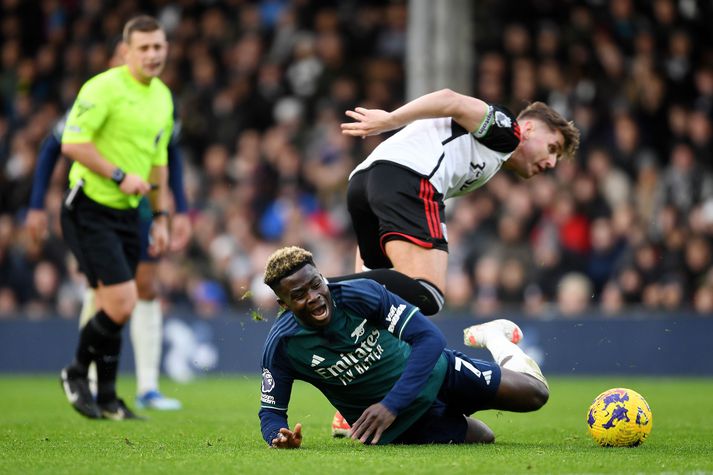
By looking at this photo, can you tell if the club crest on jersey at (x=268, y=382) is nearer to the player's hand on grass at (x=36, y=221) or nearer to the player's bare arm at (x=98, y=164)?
the player's bare arm at (x=98, y=164)

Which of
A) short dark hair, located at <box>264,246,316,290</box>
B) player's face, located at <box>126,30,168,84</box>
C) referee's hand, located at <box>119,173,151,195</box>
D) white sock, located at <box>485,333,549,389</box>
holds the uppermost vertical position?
player's face, located at <box>126,30,168,84</box>

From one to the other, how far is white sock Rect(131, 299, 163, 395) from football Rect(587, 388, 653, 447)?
428 centimetres

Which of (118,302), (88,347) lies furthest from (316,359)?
(88,347)

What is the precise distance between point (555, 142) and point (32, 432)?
3.56m

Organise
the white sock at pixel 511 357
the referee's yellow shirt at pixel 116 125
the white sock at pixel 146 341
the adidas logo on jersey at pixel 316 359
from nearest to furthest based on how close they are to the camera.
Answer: the adidas logo on jersey at pixel 316 359, the white sock at pixel 511 357, the referee's yellow shirt at pixel 116 125, the white sock at pixel 146 341

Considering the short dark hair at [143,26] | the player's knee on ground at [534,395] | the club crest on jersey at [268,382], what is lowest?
the player's knee on ground at [534,395]

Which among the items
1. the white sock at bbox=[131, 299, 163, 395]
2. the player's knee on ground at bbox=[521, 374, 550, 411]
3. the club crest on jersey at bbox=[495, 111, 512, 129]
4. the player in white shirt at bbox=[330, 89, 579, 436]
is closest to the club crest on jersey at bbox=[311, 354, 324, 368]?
the player in white shirt at bbox=[330, 89, 579, 436]

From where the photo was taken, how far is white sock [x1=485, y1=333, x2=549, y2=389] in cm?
638

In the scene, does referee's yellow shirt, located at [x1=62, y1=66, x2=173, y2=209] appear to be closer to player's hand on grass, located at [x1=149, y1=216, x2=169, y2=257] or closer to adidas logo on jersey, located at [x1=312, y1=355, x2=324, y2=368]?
player's hand on grass, located at [x1=149, y1=216, x2=169, y2=257]

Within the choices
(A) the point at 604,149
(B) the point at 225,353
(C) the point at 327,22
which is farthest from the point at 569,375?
(C) the point at 327,22

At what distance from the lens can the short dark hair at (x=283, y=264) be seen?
5559 mm

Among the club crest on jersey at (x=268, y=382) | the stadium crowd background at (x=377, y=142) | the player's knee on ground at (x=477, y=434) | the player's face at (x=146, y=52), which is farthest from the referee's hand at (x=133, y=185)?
the stadium crowd background at (x=377, y=142)

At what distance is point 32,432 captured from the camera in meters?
7.11

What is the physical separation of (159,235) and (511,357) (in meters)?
3.07
